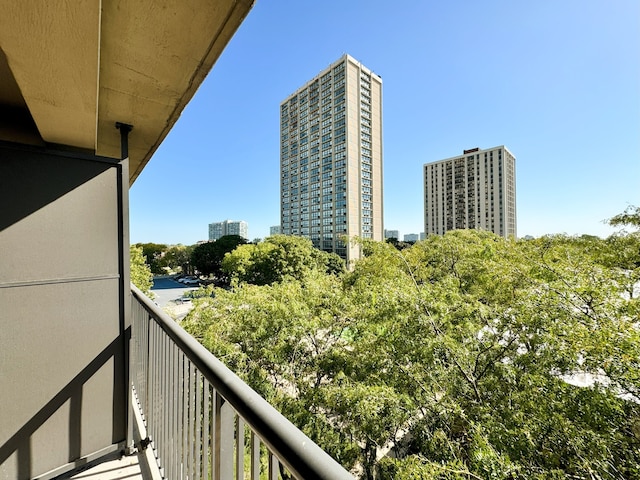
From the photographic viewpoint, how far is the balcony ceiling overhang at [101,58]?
2.53 feet

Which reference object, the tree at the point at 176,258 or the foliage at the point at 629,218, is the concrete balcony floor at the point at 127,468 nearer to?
the foliage at the point at 629,218

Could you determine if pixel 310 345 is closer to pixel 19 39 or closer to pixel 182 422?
pixel 182 422

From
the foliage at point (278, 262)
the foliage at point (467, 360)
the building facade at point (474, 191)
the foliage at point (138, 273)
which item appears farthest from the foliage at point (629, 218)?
the building facade at point (474, 191)

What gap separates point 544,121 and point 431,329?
11.8m

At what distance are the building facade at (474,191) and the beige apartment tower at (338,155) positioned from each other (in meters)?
13.3

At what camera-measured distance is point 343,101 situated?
3722 cm

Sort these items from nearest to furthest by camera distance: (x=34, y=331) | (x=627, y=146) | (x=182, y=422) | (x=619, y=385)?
(x=182, y=422)
(x=34, y=331)
(x=619, y=385)
(x=627, y=146)

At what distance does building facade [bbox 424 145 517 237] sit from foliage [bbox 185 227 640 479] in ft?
133

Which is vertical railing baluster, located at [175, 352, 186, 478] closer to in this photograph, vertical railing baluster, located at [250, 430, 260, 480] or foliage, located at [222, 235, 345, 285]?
vertical railing baluster, located at [250, 430, 260, 480]

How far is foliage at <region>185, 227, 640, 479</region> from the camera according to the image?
2793 mm

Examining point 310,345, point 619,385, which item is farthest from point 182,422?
point 310,345

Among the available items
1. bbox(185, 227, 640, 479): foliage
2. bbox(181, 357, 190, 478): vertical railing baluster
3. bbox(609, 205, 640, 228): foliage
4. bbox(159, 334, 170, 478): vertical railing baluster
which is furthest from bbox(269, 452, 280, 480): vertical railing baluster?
bbox(609, 205, 640, 228): foliage

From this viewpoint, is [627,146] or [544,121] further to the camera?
[544,121]

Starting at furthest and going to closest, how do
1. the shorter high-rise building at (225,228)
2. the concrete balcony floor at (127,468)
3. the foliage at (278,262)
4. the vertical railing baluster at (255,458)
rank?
the shorter high-rise building at (225,228), the foliage at (278,262), the concrete balcony floor at (127,468), the vertical railing baluster at (255,458)
